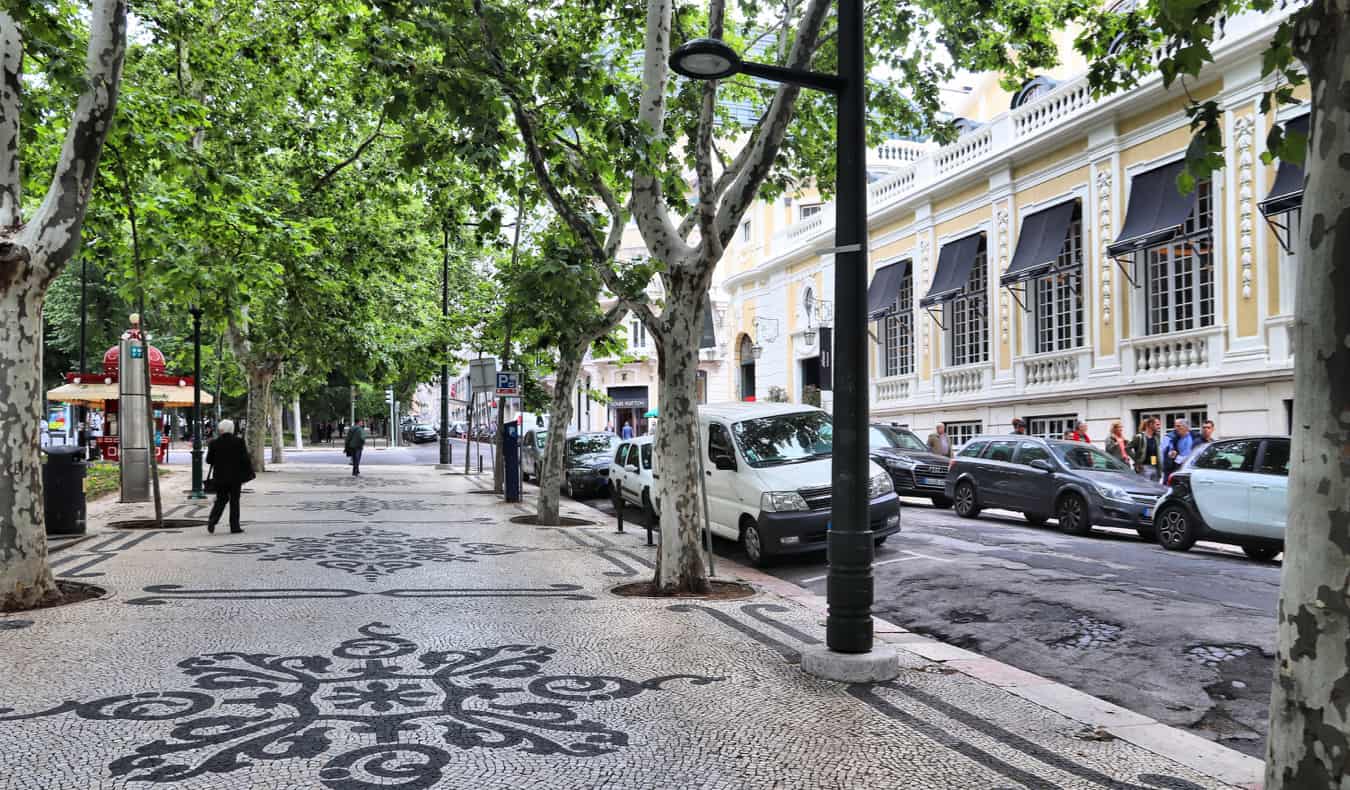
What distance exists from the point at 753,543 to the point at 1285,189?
13036 millimetres

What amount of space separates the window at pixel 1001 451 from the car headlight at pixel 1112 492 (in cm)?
244

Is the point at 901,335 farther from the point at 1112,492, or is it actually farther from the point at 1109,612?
the point at 1109,612

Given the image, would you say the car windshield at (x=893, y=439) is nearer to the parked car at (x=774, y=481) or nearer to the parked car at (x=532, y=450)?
the parked car at (x=774, y=481)


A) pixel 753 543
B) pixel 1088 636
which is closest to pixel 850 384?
pixel 1088 636

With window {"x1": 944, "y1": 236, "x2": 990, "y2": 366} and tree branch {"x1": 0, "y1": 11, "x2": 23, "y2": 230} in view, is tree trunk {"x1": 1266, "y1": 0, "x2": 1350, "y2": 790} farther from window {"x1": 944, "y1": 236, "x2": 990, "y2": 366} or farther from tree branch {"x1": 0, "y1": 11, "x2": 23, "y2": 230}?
window {"x1": 944, "y1": 236, "x2": 990, "y2": 366}

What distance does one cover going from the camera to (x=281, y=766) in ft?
14.9

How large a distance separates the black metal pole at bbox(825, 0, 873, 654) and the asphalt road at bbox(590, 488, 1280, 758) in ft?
5.19

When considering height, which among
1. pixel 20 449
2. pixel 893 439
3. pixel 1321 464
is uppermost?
pixel 1321 464

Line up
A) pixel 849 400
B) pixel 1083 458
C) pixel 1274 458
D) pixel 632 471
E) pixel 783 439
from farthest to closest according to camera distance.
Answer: pixel 632 471
pixel 1083 458
pixel 783 439
pixel 1274 458
pixel 849 400

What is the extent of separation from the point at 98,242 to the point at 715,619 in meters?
9.42

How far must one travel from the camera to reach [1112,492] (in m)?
15.5

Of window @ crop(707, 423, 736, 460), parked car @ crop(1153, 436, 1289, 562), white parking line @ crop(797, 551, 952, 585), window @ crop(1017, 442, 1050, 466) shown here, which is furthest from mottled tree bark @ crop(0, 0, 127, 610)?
window @ crop(1017, 442, 1050, 466)

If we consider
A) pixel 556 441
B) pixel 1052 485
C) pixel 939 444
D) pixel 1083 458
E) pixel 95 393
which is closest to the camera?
pixel 1052 485

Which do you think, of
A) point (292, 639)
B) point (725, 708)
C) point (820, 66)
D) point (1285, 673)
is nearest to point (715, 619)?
point (725, 708)
